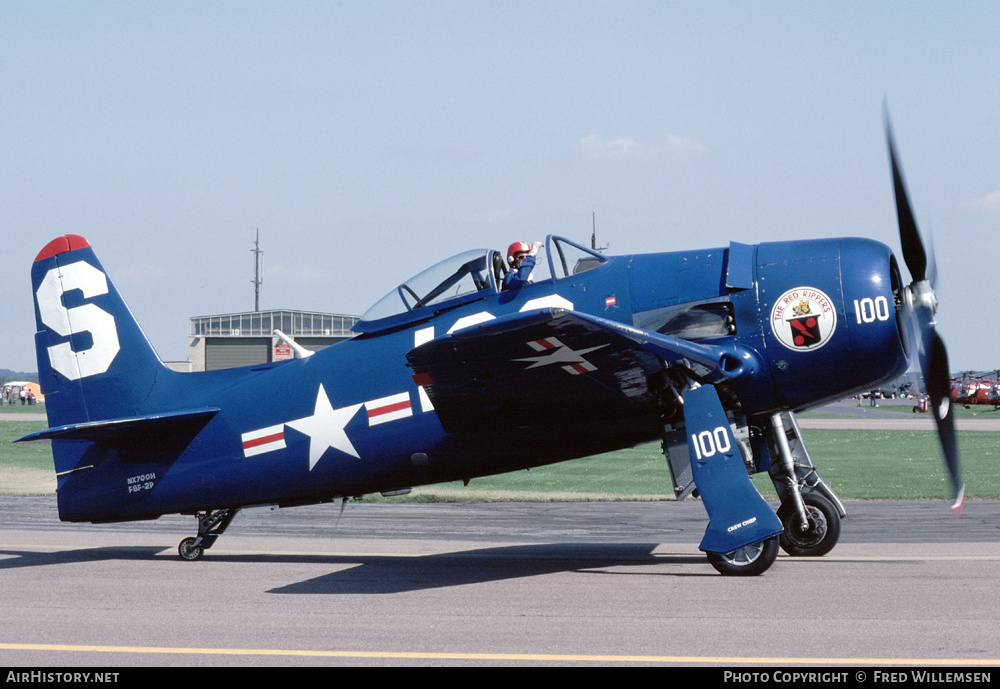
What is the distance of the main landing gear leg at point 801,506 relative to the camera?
389 inches

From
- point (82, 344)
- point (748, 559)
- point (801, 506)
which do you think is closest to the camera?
point (748, 559)

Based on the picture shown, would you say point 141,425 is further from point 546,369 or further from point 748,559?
point 748,559

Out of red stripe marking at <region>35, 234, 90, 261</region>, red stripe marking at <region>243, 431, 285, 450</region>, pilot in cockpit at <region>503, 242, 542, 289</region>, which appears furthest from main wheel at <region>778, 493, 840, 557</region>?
red stripe marking at <region>35, 234, 90, 261</region>

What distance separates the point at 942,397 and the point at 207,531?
25.4ft

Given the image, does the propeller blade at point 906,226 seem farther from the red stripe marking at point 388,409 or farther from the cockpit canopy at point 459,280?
the red stripe marking at point 388,409

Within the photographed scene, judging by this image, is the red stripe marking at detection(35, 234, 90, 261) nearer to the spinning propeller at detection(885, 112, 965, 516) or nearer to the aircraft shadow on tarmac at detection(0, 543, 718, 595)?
the aircraft shadow on tarmac at detection(0, 543, 718, 595)

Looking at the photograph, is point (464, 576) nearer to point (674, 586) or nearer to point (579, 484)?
point (674, 586)

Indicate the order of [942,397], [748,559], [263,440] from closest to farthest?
[748,559], [942,397], [263,440]

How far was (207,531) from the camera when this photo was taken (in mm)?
10852

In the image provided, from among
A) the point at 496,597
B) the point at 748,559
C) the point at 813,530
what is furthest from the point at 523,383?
the point at 813,530

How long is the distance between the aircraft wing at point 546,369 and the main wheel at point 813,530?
216 centimetres

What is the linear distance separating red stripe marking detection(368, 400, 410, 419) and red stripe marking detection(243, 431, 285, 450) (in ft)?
3.42
